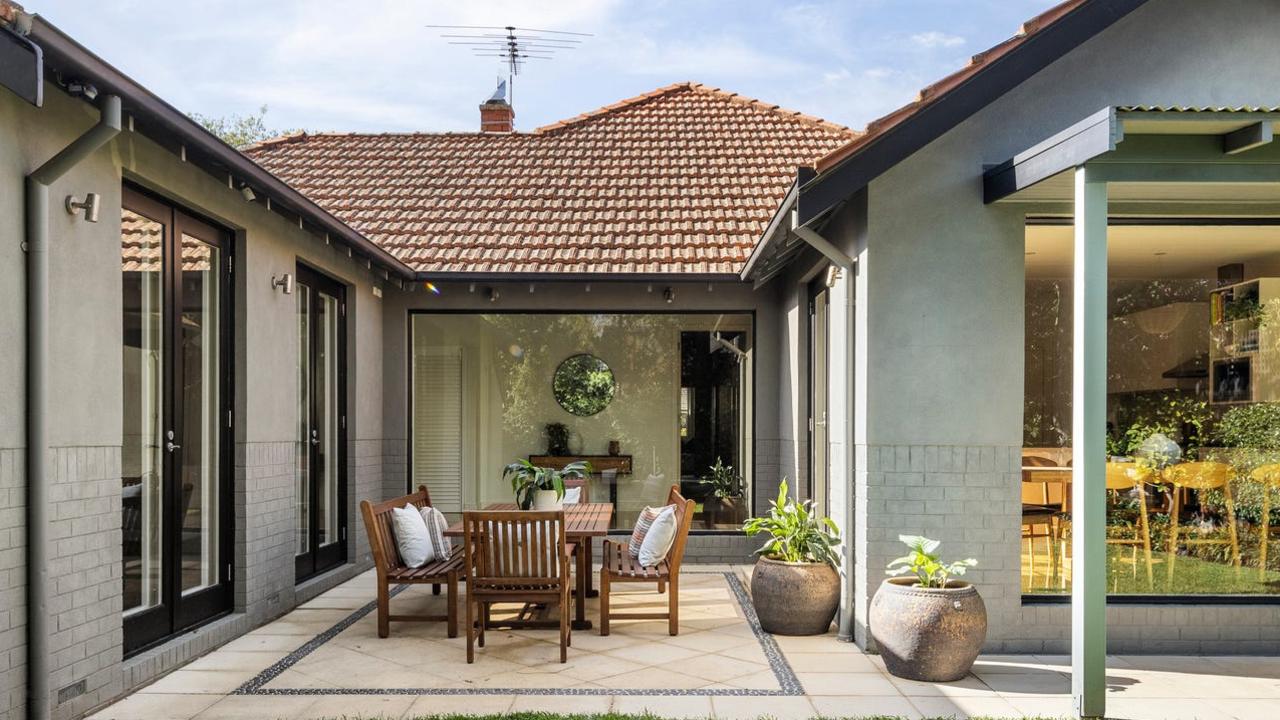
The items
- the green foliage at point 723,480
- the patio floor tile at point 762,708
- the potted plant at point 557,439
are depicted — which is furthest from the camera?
the potted plant at point 557,439

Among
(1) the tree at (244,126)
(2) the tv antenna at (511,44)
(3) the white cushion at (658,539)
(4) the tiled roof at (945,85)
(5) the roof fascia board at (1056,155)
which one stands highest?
(1) the tree at (244,126)

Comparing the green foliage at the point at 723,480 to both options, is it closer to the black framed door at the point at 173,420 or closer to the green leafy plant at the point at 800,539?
the green leafy plant at the point at 800,539

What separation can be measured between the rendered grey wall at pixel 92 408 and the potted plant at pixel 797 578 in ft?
11.3

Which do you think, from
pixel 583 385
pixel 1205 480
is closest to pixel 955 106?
pixel 1205 480

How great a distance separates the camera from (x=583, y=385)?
1130 cm

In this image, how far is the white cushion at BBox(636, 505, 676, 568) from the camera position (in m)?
6.96

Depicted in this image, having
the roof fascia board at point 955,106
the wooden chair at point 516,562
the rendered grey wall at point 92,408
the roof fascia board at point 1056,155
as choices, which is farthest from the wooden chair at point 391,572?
the roof fascia board at point 1056,155

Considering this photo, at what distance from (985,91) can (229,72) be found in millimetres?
31002

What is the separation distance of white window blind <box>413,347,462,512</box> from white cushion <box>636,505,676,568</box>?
4096 millimetres

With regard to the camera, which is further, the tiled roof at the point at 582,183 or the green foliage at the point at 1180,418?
the tiled roof at the point at 582,183

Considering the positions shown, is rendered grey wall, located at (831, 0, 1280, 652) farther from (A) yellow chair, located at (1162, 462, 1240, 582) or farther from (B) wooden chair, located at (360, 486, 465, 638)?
(B) wooden chair, located at (360, 486, 465, 638)

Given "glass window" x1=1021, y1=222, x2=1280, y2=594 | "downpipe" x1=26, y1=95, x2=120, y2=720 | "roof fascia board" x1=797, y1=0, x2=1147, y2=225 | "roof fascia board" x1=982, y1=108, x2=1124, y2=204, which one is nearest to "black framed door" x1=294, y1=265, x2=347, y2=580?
"downpipe" x1=26, y1=95, x2=120, y2=720

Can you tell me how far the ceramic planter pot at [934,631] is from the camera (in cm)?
547

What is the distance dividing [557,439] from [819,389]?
3.92m
